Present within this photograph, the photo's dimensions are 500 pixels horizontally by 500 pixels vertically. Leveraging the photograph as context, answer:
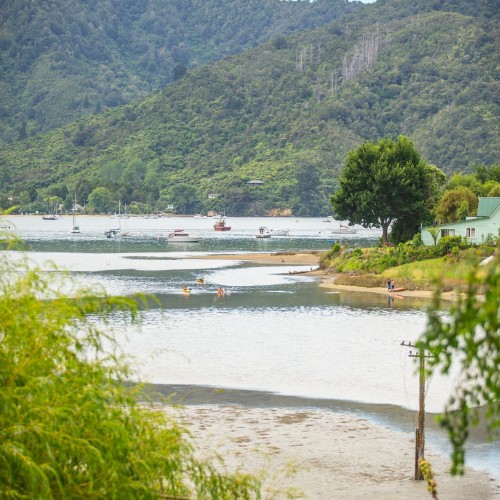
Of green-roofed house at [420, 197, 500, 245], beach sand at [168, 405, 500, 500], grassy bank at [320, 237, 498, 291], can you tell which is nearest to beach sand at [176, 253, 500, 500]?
beach sand at [168, 405, 500, 500]

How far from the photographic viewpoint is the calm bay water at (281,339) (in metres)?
43.2

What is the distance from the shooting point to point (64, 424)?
1510 cm

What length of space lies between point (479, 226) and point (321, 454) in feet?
205

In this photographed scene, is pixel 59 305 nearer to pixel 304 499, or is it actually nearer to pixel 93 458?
pixel 93 458

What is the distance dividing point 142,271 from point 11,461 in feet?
310

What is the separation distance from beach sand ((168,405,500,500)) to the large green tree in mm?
70043

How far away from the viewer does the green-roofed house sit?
9125 cm

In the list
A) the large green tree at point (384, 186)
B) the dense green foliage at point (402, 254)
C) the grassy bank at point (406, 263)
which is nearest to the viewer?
the grassy bank at point (406, 263)

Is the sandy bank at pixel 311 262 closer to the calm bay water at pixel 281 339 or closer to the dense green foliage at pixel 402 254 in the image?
the calm bay water at pixel 281 339

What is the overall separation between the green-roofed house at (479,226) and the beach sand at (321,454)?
55.2 meters

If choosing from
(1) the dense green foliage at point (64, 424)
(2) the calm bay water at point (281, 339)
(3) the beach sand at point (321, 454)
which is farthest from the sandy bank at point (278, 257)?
(1) the dense green foliage at point (64, 424)

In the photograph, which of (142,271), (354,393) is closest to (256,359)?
(354,393)

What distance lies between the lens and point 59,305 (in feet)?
55.9

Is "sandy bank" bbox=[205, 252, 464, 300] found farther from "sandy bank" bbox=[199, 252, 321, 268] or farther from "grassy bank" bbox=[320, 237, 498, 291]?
"grassy bank" bbox=[320, 237, 498, 291]
